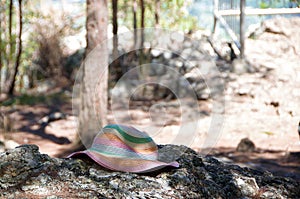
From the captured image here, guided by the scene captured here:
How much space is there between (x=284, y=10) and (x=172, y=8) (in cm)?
818

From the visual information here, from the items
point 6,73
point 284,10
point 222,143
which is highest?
point 284,10

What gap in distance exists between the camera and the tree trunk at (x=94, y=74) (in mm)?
7082

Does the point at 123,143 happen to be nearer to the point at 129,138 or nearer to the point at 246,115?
the point at 129,138

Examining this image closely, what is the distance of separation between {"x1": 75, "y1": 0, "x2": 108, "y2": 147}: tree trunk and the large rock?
484cm

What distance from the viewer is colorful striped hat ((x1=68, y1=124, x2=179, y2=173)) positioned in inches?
81.3

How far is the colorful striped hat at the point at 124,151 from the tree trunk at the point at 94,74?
15.9ft

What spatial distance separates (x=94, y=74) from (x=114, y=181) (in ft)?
17.5

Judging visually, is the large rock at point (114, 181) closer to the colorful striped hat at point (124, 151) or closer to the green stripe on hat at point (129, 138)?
the colorful striped hat at point (124, 151)

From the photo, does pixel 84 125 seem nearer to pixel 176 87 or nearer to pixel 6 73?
pixel 176 87

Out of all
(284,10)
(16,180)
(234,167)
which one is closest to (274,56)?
(284,10)

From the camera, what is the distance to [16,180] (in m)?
1.96

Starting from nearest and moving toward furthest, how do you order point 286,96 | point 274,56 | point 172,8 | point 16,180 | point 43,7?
point 16,180
point 286,96
point 274,56
point 43,7
point 172,8

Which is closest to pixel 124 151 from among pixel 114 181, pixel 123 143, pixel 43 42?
pixel 123 143

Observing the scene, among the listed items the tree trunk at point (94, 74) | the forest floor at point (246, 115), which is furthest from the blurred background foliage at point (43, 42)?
the tree trunk at point (94, 74)
